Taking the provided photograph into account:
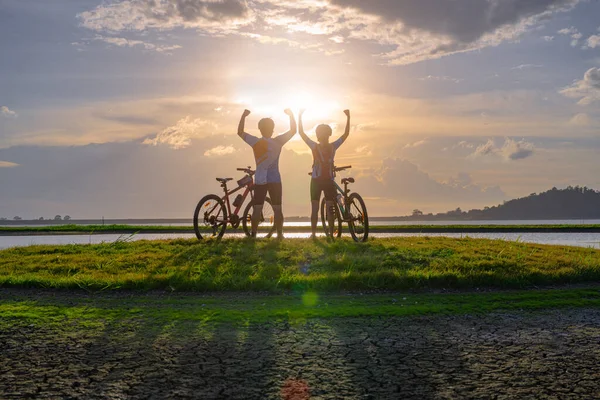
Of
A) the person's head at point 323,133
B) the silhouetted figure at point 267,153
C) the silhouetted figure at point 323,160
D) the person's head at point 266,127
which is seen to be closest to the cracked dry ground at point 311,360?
the silhouetted figure at point 267,153

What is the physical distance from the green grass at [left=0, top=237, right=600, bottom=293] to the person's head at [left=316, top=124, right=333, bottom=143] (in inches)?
96.4

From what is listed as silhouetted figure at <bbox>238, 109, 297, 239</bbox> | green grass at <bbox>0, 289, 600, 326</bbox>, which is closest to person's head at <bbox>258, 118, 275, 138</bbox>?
silhouetted figure at <bbox>238, 109, 297, 239</bbox>

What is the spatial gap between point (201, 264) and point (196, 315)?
4036 mm

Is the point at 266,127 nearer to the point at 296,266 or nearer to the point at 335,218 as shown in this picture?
the point at 335,218

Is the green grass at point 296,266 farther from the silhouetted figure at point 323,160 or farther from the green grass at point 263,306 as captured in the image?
the silhouetted figure at point 323,160

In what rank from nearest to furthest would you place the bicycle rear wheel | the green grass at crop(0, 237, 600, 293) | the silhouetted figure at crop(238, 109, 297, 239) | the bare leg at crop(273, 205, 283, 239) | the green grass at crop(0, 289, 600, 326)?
the green grass at crop(0, 289, 600, 326) < the green grass at crop(0, 237, 600, 293) < the silhouetted figure at crop(238, 109, 297, 239) < the bare leg at crop(273, 205, 283, 239) < the bicycle rear wheel

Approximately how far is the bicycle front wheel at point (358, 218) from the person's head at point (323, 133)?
4.93ft

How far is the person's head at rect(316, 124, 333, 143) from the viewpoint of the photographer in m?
13.0

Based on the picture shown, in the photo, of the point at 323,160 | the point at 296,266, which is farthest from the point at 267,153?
the point at 296,266

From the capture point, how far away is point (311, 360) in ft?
15.8

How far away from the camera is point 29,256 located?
13.3 meters

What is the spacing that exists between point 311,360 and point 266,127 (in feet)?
27.9

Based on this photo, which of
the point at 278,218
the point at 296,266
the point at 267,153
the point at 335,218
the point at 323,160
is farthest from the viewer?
the point at 335,218

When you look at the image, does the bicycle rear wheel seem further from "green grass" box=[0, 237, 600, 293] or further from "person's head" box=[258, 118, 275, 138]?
"person's head" box=[258, 118, 275, 138]
